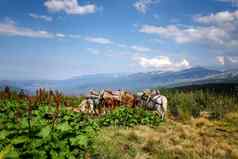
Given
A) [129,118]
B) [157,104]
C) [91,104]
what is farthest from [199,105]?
[129,118]

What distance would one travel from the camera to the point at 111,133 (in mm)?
13336

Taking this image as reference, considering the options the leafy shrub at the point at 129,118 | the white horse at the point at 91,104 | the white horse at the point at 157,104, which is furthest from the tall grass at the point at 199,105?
the white horse at the point at 91,104

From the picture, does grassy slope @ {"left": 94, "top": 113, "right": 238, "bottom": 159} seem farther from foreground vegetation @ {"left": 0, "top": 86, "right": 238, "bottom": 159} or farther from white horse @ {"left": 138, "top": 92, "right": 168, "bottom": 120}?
white horse @ {"left": 138, "top": 92, "right": 168, "bottom": 120}

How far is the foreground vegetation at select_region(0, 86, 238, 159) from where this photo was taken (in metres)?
6.09

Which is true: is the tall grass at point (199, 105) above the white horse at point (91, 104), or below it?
below

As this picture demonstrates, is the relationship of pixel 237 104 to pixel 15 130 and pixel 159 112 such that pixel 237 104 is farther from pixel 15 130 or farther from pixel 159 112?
pixel 15 130

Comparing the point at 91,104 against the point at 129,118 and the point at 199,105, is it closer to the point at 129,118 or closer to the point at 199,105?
the point at 129,118

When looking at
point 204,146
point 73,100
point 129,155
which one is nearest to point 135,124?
point 204,146

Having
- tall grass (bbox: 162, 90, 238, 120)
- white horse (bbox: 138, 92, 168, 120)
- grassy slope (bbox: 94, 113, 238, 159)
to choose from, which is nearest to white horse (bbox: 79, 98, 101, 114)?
white horse (bbox: 138, 92, 168, 120)

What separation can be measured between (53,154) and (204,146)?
7592mm

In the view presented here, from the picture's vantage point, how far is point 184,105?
85.7 feet

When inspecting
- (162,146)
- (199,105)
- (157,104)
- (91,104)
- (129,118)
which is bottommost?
(162,146)

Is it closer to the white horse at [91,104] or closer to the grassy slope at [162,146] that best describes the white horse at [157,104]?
the white horse at [91,104]

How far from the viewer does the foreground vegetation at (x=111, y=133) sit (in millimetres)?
6094
